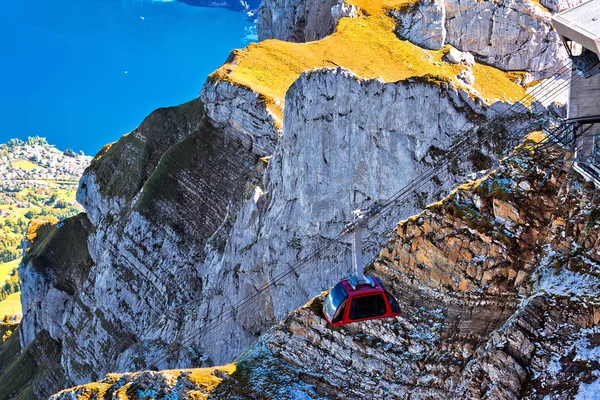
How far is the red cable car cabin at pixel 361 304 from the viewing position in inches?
944

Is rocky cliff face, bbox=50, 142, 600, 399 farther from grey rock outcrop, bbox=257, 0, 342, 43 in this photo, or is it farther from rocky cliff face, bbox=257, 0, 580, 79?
grey rock outcrop, bbox=257, 0, 342, 43

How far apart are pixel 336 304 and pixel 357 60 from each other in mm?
36734

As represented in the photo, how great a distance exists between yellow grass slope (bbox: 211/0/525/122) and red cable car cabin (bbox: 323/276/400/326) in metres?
31.9

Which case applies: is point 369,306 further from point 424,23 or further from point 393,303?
point 424,23

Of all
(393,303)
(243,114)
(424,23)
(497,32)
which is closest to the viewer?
(393,303)

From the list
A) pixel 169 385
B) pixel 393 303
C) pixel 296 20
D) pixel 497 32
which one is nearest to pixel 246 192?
pixel 497 32

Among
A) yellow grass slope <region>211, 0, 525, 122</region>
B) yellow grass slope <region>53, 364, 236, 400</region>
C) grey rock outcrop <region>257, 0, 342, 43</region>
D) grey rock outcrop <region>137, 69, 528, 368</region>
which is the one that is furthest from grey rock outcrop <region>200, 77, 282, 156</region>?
yellow grass slope <region>53, 364, 236, 400</region>

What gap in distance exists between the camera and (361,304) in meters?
24.1

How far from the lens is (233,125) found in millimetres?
67438

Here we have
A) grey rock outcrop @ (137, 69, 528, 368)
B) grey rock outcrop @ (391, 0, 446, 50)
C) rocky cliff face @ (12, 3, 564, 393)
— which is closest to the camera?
grey rock outcrop @ (137, 69, 528, 368)

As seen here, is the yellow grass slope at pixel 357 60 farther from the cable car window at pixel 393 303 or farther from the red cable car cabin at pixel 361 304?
the cable car window at pixel 393 303

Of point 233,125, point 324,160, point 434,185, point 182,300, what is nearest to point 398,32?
point 233,125

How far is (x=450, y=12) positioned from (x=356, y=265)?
1880 inches

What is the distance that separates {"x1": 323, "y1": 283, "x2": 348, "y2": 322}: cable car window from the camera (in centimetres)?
2431
